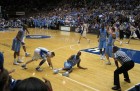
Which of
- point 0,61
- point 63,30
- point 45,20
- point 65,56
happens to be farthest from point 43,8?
point 0,61

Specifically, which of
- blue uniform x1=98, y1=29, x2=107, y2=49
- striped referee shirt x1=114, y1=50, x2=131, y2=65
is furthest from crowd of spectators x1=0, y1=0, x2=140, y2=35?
striped referee shirt x1=114, y1=50, x2=131, y2=65

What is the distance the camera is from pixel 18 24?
2903cm

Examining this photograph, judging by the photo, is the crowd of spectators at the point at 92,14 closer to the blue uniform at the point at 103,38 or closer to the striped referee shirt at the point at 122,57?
the blue uniform at the point at 103,38

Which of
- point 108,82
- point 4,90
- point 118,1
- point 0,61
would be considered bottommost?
point 108,82

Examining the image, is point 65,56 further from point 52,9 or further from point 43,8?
point 43,8

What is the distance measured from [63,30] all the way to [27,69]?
15927 mm

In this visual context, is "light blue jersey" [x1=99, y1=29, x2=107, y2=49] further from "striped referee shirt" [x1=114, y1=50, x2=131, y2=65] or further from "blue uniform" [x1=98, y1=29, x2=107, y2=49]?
"striped referee shirt" [x1=114, y1=50, x2=131, y2=65]

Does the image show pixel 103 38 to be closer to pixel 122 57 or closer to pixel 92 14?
pixel 122 57

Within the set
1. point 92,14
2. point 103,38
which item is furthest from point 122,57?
point 92,14

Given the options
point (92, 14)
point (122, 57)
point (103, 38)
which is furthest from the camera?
point (92, 14)

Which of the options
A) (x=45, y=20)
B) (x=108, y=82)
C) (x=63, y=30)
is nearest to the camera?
(x=108, y=82)

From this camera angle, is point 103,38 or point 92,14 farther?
point 92,14

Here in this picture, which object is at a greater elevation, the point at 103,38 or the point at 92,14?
the point at 92,14

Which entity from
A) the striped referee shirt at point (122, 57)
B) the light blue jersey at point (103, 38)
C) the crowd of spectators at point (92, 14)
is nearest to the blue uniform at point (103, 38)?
the light blue jersey at point (103, 38)
